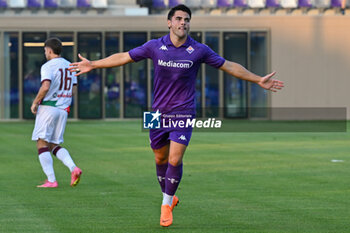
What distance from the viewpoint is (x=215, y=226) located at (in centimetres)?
848

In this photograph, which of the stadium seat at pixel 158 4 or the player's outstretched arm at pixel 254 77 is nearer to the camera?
the player's outstretched arm at pixel 254 77

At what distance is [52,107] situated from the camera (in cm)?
1248

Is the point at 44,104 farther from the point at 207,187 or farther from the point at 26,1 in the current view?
the point at 26,1

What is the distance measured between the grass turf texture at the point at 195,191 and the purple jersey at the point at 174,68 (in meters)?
1.24

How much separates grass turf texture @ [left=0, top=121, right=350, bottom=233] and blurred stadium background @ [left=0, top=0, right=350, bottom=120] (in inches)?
674

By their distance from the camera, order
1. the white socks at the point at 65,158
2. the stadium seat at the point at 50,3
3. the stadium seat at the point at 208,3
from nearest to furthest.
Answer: the white socks at the point at 65,158 → the stadium seat at the point at 50,3 → the stadium seat at the point at 208,3

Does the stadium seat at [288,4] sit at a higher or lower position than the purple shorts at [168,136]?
higher

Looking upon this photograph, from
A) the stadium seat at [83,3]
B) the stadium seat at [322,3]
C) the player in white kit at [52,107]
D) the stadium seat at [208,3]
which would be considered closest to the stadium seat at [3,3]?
the stadium seat at [83,3]

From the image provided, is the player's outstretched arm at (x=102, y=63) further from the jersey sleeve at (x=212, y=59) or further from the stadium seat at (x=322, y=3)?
the stadium seat at (x=322, y=3)

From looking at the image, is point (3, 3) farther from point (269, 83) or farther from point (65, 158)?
point (269, 83)

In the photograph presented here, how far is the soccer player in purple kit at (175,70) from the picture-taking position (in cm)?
869

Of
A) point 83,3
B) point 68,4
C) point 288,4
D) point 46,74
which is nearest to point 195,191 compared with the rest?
point 46,74

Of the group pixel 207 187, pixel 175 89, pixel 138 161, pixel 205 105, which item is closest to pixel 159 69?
pixel 175 89

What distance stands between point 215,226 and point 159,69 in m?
1.69
